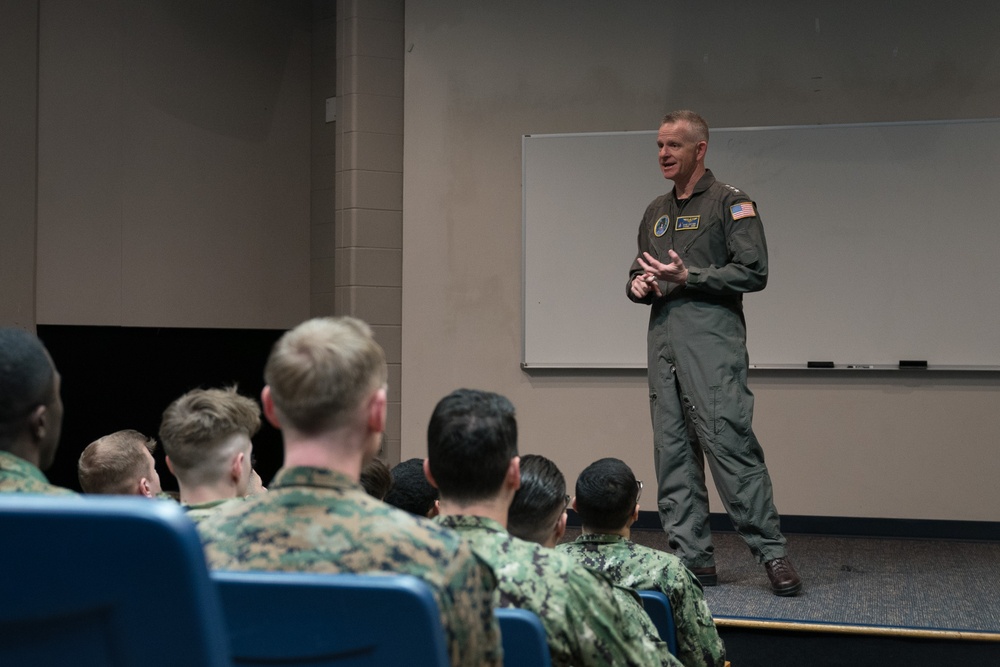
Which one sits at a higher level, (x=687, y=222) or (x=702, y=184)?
(x=702, y=184)

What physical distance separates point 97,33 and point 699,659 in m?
4.69

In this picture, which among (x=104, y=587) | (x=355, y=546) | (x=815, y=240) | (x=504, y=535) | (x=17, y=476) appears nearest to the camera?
(x=104, y=587)

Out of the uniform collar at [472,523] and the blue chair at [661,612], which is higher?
the uniform collar at [472,523]

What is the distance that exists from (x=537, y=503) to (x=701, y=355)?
1811 millimetres

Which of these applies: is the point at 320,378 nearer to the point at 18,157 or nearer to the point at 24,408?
the point at 24,408

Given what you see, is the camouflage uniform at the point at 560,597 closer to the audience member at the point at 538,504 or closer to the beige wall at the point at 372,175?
the audience member at the point at 538,504

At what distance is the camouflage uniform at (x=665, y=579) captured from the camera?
91.4 inches

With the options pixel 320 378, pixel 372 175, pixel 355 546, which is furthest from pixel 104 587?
pixel 372 175

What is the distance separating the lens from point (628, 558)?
7.66 feet

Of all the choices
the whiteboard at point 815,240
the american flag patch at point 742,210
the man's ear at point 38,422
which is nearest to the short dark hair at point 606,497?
the man's ear at point 38,422

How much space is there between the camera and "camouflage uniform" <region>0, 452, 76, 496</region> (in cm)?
121

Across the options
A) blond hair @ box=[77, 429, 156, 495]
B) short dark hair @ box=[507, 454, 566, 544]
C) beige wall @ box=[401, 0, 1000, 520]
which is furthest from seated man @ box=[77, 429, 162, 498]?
beige wall @ box=[401, 0, 1000, 520]

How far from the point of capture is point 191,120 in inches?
241

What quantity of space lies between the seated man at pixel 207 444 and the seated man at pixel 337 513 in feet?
2.32
